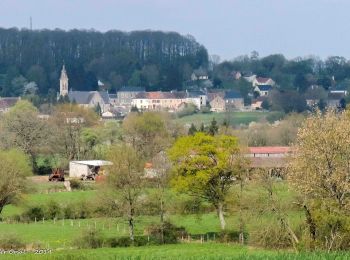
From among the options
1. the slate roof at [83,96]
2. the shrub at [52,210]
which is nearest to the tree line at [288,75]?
the slate roof at [83,96]

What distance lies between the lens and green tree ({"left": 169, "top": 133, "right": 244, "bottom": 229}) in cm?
3566

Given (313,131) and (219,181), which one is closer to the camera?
(313,131)

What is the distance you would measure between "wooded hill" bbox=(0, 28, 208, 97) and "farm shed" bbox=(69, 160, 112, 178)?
78.9 m

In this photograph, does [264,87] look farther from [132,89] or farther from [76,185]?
[76,185]

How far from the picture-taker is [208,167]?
36094mm

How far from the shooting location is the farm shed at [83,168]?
56156 mm

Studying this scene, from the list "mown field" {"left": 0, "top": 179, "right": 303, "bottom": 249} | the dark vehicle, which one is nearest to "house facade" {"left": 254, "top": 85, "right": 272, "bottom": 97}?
the dark vehicle

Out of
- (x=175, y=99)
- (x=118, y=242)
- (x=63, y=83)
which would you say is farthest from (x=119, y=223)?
(x=63, y=83)

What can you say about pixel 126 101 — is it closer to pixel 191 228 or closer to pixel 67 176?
pixel 67 176

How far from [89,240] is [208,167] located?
6.61 metres

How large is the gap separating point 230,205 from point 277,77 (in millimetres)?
126165

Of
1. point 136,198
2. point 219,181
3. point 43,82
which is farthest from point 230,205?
point 43,82

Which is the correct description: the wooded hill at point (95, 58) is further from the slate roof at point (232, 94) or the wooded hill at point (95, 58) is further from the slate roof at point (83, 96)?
the slate roof at point (232, 94)

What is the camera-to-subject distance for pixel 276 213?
96.6ft
